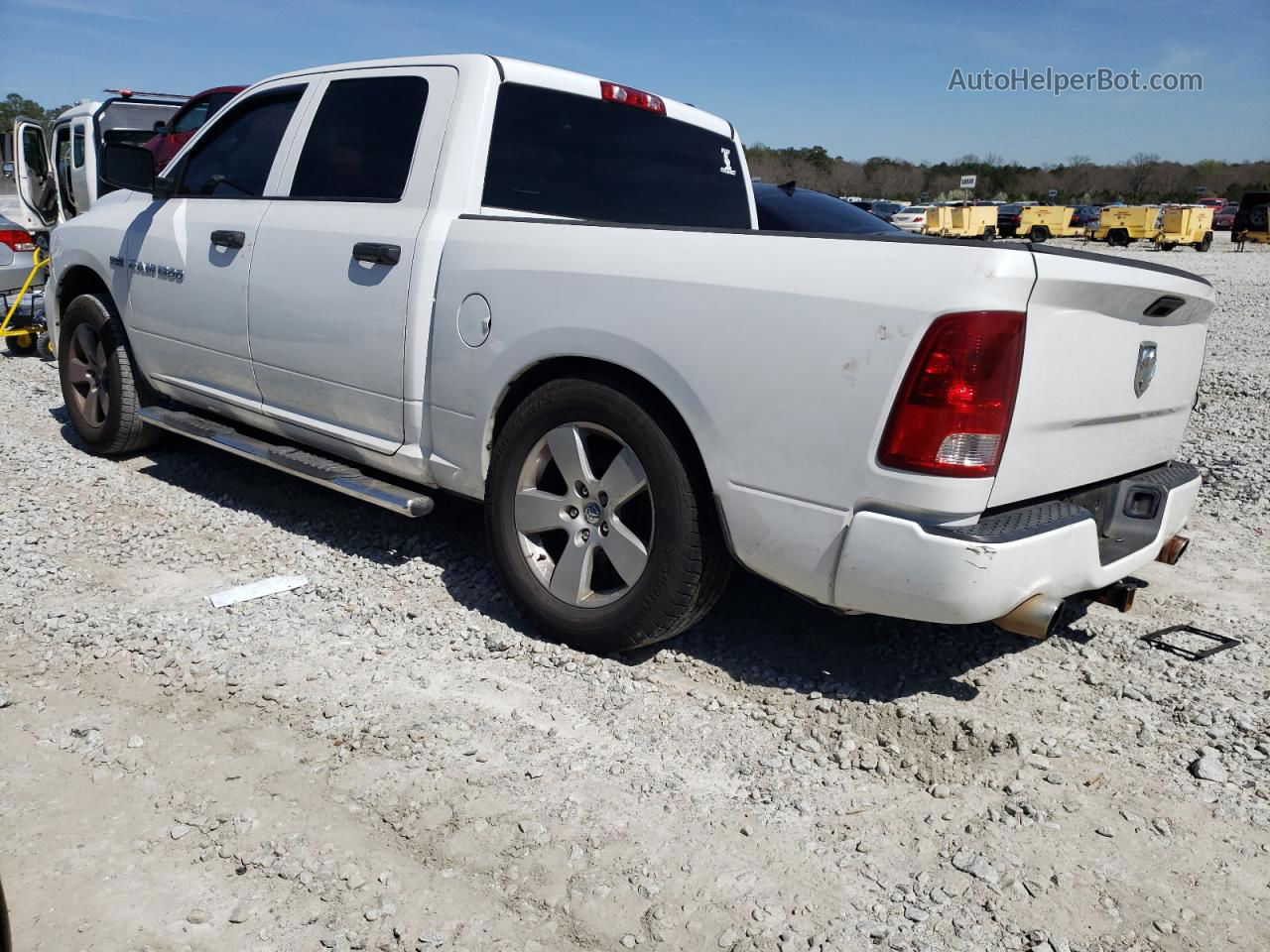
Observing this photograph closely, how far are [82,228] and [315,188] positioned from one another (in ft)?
7.16

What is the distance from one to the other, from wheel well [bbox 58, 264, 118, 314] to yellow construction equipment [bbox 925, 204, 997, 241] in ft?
127

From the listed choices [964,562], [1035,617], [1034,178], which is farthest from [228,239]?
[1034,178]

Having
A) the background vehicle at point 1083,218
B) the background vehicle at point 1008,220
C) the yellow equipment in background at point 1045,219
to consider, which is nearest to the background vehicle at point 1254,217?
the background vehicle at point 1083,218

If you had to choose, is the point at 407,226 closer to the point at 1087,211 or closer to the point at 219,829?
the point at 219,829

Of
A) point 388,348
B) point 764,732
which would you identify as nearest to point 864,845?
point 764,732

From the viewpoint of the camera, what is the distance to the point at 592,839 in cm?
264

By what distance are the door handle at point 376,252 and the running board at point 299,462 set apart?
89 centimetres

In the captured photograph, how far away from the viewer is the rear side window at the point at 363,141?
4094mm

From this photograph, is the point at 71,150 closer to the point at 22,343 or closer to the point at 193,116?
the point at 193,116

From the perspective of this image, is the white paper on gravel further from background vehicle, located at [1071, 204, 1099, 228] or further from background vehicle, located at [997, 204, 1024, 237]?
background vehicle, located at [1071, 204, 1099, 228]

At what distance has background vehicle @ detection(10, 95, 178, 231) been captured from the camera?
498 inches

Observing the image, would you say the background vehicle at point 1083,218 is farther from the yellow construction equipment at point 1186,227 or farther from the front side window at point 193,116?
the front side window at point 193,116

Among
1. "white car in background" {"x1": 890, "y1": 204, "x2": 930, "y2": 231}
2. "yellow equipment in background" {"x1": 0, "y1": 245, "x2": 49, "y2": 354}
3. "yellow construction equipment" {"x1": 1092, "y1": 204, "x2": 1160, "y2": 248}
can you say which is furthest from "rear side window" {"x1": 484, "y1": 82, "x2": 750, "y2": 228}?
"yellow construction equipment" {"x1": 1092, "y1": 204, "x2": 1160, "y2": 248}

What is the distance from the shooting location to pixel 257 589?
417 cm
